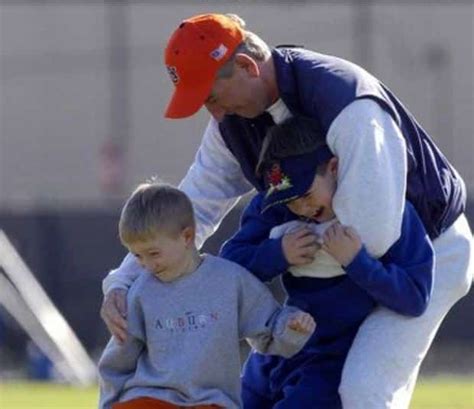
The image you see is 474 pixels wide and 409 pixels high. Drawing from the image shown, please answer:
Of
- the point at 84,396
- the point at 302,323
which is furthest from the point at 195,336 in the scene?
the point at 84,396

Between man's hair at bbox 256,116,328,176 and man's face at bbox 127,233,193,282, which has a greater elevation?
man's hair at bbox 256,116,328,176

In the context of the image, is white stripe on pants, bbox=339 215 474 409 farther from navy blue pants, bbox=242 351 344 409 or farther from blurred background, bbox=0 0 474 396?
blurred background, bbox=0 0 474 396

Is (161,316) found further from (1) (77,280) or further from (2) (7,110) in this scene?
(2) (7,110)

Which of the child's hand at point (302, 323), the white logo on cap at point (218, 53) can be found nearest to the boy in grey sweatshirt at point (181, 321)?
the child's hand at point (302, 323)

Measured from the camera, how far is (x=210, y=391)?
5875 mm

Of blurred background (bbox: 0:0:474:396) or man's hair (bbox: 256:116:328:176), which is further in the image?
blurred background (bbox: 0:0:474:396)

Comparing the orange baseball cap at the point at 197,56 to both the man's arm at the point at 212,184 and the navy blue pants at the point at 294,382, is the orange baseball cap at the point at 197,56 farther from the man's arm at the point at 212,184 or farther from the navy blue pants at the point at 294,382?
the navy blue pants at the point at 294,382

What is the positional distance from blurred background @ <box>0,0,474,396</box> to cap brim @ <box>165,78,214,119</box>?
26230 millimetres

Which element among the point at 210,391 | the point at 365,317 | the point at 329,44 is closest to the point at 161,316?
the point at 210,391

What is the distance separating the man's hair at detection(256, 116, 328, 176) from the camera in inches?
231

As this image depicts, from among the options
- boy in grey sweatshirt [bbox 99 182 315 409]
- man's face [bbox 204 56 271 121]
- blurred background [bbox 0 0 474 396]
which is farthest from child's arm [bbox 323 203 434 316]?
blurred background [bbox 0 0 474 396]

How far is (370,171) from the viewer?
569cm

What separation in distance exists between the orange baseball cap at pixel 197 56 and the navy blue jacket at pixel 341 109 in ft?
0.63

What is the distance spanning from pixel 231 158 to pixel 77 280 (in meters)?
14.2
